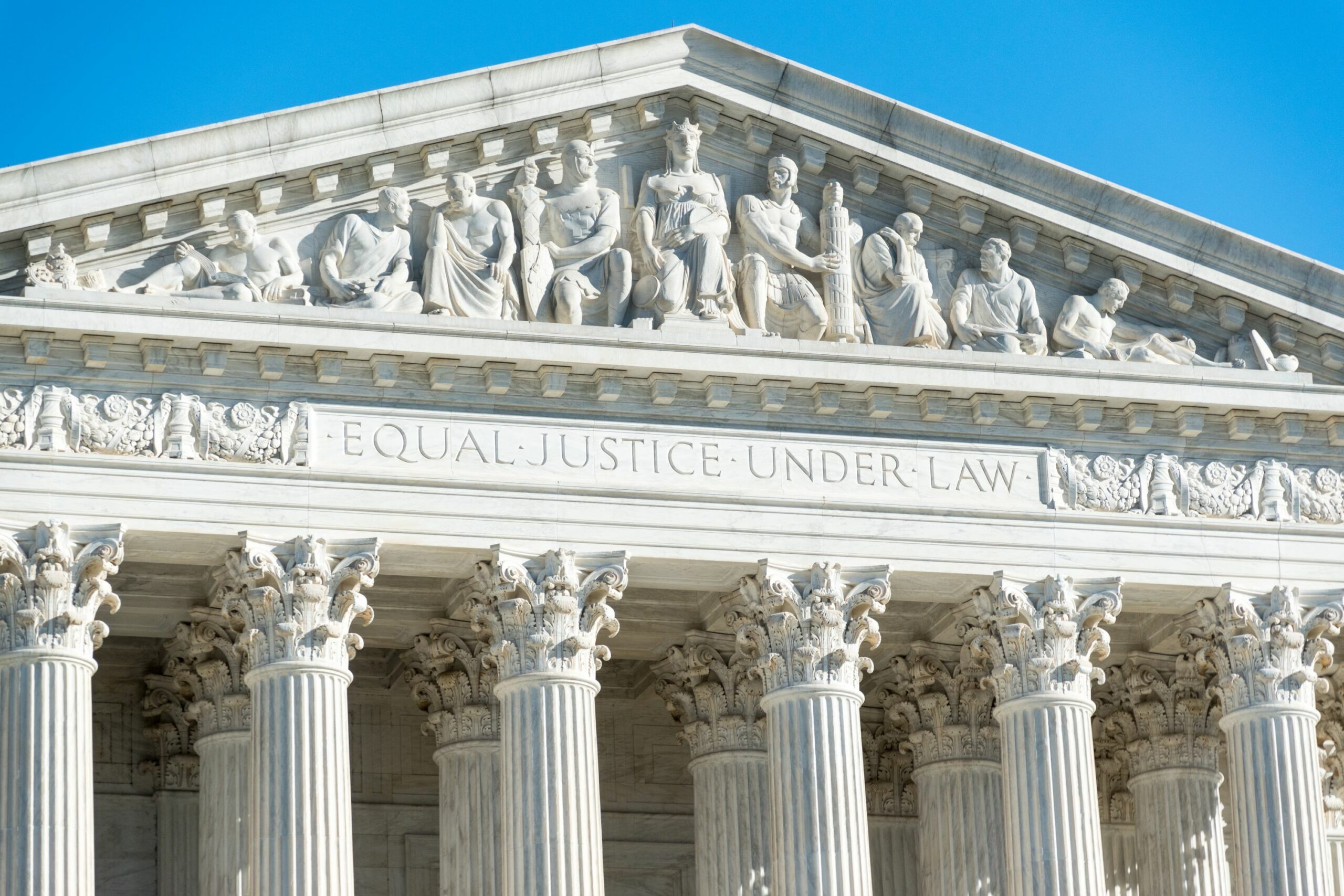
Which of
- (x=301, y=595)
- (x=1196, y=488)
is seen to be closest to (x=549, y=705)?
(x=301, y=595)

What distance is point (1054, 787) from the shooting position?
3662cm

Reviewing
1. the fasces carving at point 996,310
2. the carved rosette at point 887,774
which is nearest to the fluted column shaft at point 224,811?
the carved rosette at point 887,774

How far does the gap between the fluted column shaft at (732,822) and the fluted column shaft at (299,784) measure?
6441 mm

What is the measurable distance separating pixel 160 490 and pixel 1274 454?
15382 mm

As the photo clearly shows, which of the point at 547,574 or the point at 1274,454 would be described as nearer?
the point at 547,574

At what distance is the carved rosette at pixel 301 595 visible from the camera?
3422 centimetres

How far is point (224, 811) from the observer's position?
121 ft

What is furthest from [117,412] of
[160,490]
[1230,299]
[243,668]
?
[1230,299]

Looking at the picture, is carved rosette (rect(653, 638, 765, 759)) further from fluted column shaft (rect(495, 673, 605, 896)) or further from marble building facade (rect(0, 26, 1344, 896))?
fluted column shaft (rect(495, 673, 605, 896))

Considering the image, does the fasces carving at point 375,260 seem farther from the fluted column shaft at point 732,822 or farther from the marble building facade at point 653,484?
the fluted column shaft at point 732,822

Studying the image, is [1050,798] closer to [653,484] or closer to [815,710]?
[815,710]

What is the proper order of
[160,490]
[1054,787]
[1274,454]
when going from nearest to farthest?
[160,490] < [1054,787] < [1274,454]

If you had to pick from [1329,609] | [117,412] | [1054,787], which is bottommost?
[1054,787]

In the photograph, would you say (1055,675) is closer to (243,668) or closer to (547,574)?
(547,574)
